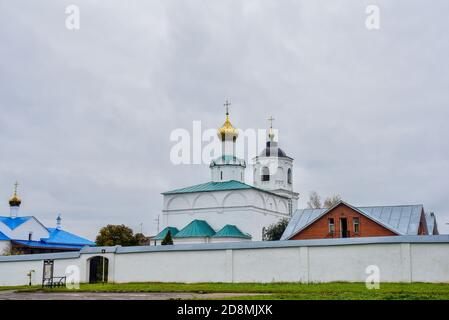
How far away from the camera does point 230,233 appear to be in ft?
159

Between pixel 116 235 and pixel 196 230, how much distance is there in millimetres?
6689

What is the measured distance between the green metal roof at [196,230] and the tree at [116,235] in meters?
4.35

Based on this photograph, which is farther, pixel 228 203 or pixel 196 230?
pixel 228 203

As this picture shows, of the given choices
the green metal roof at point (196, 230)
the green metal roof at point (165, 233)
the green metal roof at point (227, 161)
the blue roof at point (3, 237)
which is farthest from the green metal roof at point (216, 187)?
the blue roof at point (3, 237)

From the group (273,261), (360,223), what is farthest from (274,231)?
(273,261)

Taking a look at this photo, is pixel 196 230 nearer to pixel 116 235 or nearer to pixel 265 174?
pixel 116 235

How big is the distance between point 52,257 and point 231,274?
823 centimetres

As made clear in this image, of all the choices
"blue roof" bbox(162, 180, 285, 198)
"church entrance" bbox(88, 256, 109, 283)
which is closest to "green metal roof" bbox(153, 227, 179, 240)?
"blue roof" bbox(162, 180, 285, 198)

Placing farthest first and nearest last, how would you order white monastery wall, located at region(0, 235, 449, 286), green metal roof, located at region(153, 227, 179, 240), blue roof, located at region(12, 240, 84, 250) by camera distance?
blue roof, located at region(12, 240, 84, 250), green metal roof, located at region(153, 227, 179, 240), white monastery wall, located at region(0, 235, 449, 286)

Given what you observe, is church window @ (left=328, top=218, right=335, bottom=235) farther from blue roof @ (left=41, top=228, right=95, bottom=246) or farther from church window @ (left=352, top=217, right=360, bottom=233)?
blue roof @ (left=41, top=228, right=95, bottom=246)

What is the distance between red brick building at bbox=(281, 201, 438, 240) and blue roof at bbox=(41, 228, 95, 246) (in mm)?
26128

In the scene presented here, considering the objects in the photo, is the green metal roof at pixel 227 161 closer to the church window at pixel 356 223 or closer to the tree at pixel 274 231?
the tree at pixel 274 231

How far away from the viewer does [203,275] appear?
78.3 ft

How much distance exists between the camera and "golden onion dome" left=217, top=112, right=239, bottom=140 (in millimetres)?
54219
